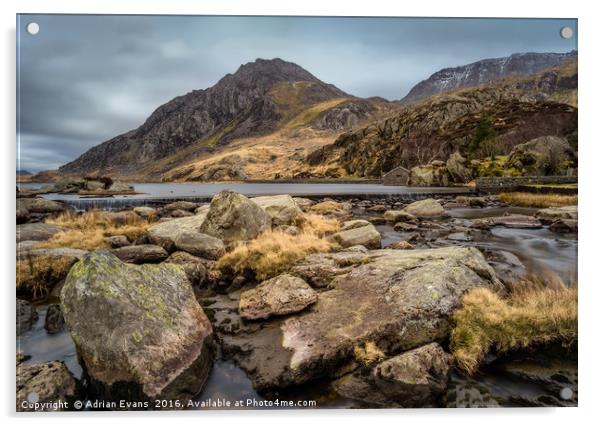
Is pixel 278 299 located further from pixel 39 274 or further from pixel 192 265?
pixel 39 274

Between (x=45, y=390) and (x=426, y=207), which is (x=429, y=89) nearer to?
(x=426, y=207)

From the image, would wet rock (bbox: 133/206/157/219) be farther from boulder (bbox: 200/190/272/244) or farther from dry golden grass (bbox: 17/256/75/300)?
dry golden grass (bbox: 17/256/75/300)

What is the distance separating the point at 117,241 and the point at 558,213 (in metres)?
13.5

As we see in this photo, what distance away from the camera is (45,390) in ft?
17.0

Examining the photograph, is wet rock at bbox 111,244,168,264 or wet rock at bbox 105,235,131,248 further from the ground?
wet rock at bbox 105,235,131,248

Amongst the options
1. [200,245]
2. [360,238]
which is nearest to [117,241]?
[200,245]

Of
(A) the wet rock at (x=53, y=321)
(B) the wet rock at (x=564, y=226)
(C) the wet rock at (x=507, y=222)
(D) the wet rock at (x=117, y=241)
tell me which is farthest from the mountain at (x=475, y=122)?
(A) the wet rock at (x=53, y=321)

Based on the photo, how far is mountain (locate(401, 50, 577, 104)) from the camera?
7.27 m

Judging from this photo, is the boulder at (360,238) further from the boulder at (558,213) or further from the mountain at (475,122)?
the mountain at (475,122)

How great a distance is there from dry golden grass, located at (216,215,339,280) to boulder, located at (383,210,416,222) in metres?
7.39

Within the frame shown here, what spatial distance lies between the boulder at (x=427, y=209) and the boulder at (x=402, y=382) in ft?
39.7

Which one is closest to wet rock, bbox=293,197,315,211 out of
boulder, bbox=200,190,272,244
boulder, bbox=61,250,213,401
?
boulder, bbox=200,190,272,244

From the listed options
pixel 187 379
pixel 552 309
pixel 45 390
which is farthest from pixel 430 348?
pixel 45 390

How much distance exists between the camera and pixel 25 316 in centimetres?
667
